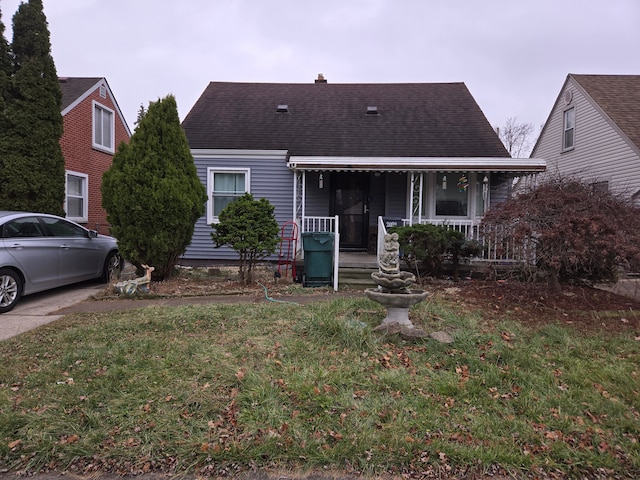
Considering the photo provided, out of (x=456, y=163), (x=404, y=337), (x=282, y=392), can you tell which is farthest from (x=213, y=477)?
(x=456, y=163)

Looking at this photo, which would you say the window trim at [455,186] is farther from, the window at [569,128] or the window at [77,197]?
the window at [77,197]

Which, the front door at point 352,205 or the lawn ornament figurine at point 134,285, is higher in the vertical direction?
the front door at point 352,205

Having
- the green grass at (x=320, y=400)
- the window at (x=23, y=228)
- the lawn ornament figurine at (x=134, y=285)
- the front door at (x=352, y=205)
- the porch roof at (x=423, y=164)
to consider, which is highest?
the porch roof at (x=423, y=164)

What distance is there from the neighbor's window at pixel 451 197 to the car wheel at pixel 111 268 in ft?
26.0

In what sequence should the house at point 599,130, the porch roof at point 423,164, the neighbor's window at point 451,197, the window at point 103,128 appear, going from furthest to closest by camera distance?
the window at point 103,128 → the house at point 599,130 → the neighbor's window at point 451,197 → the porch roof at point 423,164

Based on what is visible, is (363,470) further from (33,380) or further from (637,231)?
(637,231)

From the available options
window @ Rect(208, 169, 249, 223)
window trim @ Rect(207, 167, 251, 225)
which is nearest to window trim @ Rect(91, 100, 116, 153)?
window trim @ Rect(207, 167, 251, 225)

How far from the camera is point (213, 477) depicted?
7.83 feet

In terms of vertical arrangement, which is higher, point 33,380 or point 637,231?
point 637,231

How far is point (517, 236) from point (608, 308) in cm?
185

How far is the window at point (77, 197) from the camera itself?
1234 centimetres

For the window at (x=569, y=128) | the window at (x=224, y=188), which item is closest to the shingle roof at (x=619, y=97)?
the window at (x=569, y=128)

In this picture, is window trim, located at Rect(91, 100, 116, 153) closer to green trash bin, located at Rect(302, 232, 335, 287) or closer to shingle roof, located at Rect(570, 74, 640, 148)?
green trash bin, located at Rect(302, 232, 335, 287)

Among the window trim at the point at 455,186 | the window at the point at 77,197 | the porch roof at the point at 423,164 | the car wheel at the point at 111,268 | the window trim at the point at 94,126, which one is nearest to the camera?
the car wheel at the point at 111,268
